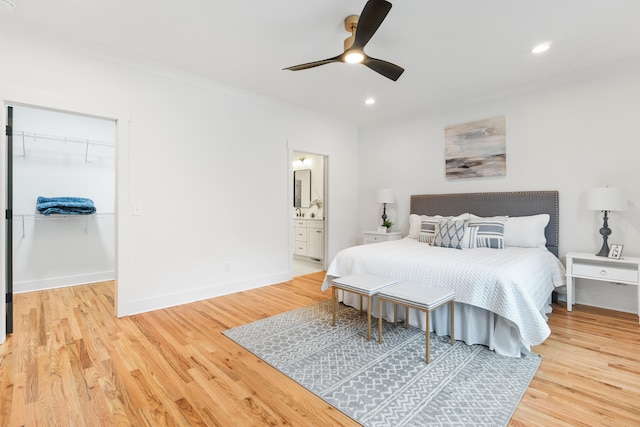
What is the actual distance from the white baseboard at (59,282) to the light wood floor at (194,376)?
1244 mm

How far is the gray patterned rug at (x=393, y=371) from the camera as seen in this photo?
1.70m

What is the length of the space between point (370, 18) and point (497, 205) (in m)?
3.07

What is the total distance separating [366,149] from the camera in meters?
5.64

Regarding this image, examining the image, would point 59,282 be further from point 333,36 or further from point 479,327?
point 479,327

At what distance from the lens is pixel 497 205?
4047mm

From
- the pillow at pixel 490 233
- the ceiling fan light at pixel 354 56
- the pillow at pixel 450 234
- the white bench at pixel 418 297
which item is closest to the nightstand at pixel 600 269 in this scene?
the pillow at pixel 490 233

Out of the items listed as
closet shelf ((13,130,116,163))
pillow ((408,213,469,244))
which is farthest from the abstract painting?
closet shelf ((13,130,116,163))

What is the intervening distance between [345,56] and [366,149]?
10.6ft

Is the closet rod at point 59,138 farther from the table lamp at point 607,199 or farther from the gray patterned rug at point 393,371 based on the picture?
the table lamp at point 607,199

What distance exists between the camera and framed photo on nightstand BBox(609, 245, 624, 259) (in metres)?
3.08

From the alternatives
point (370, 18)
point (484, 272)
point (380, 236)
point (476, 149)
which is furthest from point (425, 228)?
point (370, 18)

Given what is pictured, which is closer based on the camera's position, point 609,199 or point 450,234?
point 609,199

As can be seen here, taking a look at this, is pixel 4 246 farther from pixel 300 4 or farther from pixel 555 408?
pixel 555 408

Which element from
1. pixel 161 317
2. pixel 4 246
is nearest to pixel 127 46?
pixel 4 246
